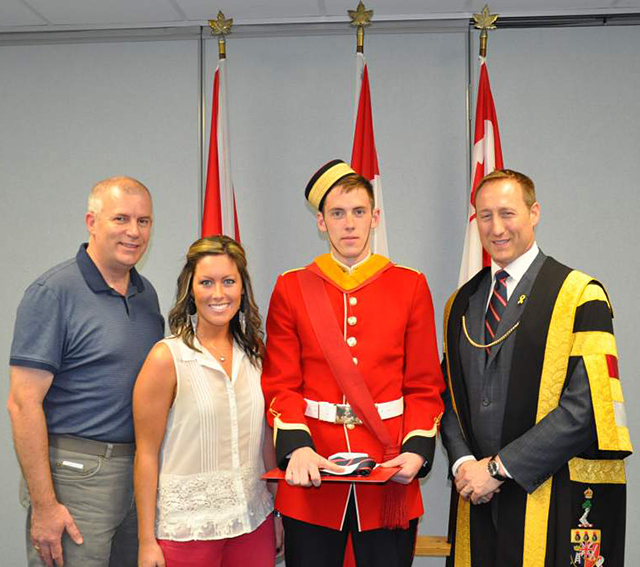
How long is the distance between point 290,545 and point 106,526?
0.60 metres

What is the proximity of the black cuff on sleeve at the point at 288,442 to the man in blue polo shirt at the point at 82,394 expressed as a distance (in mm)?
515

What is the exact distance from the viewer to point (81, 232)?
12.2ft

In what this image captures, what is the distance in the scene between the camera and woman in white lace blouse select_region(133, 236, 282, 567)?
6.30 feet

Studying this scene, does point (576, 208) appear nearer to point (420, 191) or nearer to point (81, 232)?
point (420, 191)

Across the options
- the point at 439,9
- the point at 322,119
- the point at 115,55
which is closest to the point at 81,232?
the point at 115,55

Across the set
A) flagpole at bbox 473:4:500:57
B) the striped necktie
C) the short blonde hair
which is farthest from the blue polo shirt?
flagpole at bbox 473:4:500:57

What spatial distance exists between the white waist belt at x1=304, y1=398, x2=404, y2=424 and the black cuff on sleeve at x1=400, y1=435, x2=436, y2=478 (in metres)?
0.11

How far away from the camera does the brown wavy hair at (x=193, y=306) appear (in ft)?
6.81

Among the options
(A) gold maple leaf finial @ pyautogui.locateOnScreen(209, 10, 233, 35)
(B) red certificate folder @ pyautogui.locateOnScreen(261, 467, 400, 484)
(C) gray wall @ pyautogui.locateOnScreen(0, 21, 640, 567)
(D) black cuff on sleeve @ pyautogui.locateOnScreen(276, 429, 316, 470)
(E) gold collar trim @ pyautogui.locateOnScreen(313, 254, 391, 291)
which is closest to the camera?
(B) red certificate folder @ pyautogui.locateOnScreen(261, 467, 400, 484)

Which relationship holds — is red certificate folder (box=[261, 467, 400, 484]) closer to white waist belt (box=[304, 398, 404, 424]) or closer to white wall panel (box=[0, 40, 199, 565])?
white waist belt (box=[304, 398, 404, 424])

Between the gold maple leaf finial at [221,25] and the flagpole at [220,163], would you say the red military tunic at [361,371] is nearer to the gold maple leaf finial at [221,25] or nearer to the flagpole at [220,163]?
the flagpole at [220,163]

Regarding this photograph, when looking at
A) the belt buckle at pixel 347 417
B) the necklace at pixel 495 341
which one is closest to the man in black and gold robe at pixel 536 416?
the necklace at pixel 495 341

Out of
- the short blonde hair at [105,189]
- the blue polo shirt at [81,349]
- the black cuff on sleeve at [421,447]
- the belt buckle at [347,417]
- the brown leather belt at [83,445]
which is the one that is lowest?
the brown leather belt at [83,445]

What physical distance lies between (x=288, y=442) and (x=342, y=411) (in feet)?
0.69
